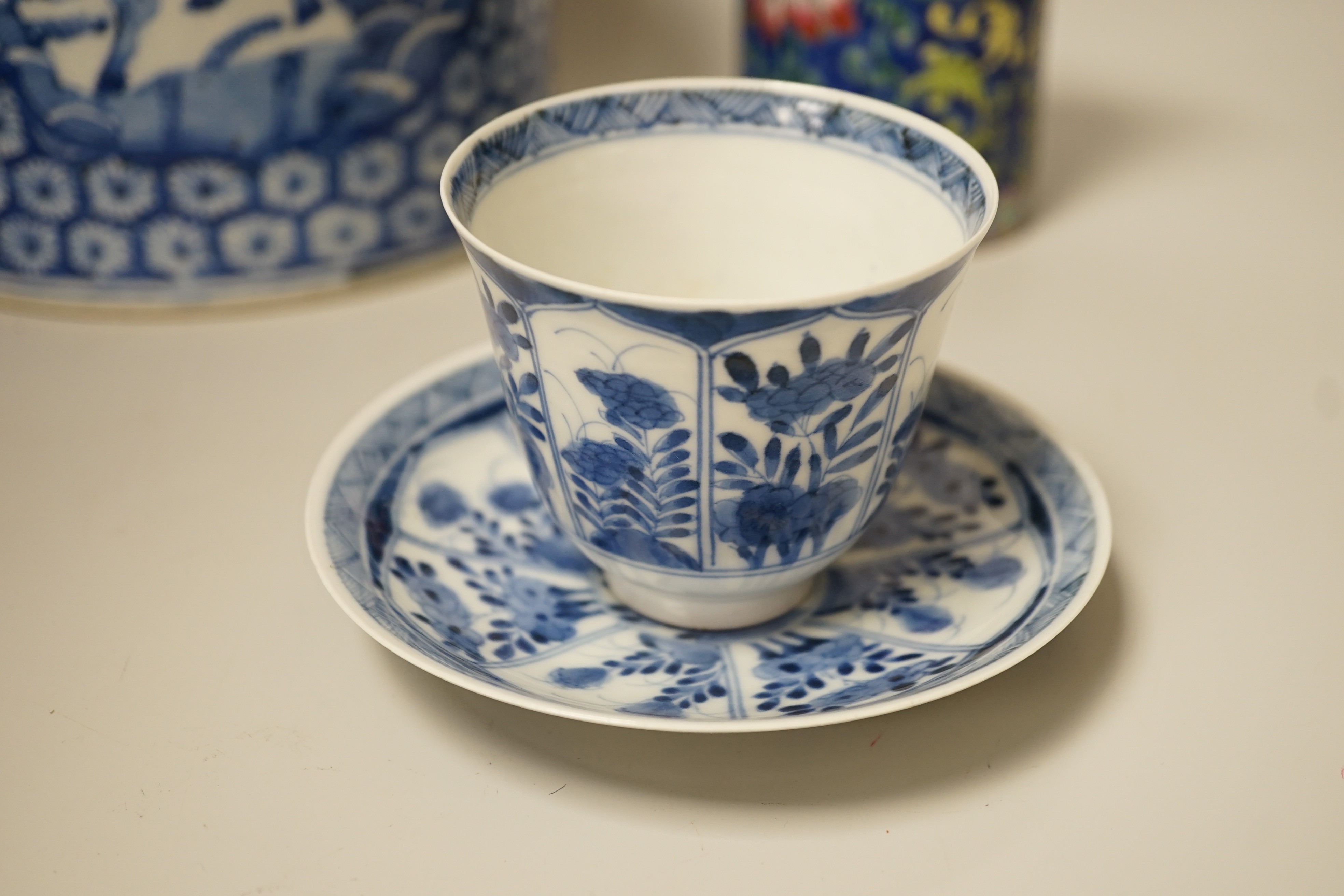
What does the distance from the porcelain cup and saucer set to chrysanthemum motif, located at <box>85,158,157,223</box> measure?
0.68 ft

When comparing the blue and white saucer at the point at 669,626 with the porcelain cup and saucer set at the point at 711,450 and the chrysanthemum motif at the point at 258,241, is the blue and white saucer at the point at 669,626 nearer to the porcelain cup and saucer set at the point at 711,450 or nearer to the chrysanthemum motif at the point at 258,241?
the porcelain cup and saucer set at the point at 711,450

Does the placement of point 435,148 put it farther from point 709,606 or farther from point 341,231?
point 709,606

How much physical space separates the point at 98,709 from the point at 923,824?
0.98 feet

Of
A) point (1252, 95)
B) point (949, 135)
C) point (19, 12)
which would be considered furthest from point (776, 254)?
point (1252, 95)

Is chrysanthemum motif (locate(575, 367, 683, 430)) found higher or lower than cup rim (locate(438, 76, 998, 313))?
lower

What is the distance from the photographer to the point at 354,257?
76 centimetres

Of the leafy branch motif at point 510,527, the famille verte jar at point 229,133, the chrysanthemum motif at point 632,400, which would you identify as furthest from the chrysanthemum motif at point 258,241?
the chrysanthemum motif at point 632,400

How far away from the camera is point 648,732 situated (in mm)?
483

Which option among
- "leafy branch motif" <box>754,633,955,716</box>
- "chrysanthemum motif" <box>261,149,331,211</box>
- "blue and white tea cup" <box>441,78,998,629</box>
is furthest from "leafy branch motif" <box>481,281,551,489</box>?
"chrysanthemum motif" <box>261,149,331,211</box>

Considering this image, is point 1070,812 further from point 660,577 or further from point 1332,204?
point 1332,204

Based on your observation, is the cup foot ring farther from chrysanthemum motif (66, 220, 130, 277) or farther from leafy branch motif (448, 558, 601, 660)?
chrysanthemum motif (66, 220, 130, 277)

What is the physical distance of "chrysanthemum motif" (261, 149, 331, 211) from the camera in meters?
0.70

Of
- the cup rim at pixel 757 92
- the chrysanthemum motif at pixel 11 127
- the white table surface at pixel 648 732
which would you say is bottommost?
the white table surface at pixel 648 732

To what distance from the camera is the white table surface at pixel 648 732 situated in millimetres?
437
